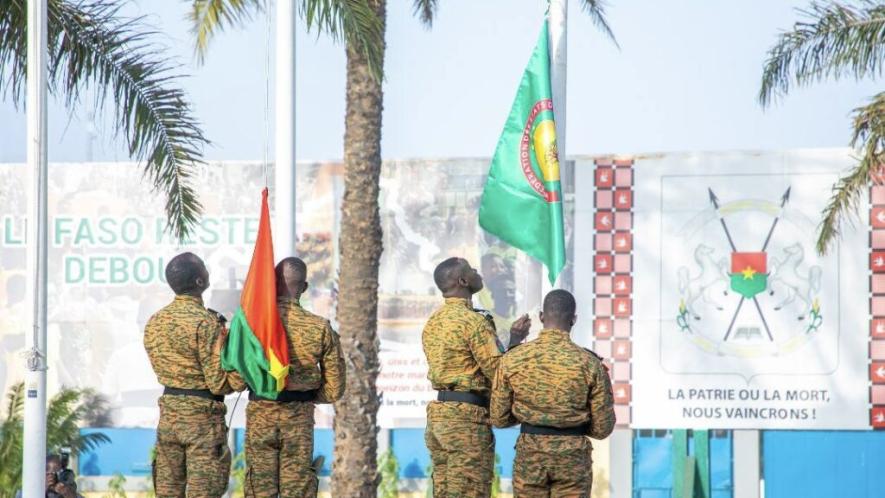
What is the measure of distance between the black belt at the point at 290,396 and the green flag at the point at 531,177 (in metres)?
→ 2.23

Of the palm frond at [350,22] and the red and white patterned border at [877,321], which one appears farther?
the red and white patterned border at [877,321]

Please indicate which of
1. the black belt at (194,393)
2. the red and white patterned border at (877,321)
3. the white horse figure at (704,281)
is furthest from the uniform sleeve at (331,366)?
the red and white patterned border at (877,321)

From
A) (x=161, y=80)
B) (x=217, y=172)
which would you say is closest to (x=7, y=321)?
(x=217, y=172)

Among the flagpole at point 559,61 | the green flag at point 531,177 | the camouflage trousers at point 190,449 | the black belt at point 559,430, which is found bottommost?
the camouflage trousers at point 190,449

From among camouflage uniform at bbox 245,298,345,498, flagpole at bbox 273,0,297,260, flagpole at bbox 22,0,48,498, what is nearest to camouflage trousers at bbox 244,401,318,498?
camouflage uniform at bbox 245,298,345,498

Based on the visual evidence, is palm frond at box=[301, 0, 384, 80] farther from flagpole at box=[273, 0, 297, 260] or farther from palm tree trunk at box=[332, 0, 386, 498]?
palm tree trunk at box=[332, 0, 386, 498]

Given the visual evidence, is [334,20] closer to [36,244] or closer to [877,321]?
[36,244]

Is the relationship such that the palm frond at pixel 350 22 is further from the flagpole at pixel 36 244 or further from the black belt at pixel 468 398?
the black belt at pixel 468 398

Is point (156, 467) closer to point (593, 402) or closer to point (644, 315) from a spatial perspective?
point (593, 402)

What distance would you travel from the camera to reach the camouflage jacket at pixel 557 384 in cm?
737

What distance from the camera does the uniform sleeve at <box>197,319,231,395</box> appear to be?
7996 mm

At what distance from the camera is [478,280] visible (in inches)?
320

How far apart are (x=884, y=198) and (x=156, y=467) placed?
11.2 metres

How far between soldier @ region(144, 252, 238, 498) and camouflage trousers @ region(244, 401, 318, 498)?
21cm
